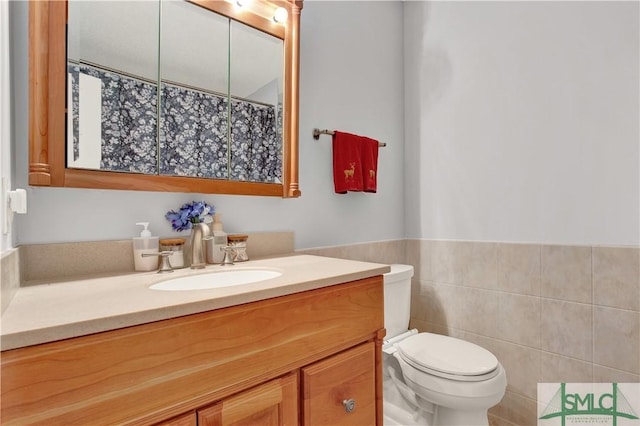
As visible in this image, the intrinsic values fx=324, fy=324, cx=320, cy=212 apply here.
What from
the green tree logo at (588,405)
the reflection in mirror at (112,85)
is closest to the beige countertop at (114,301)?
the reflection in mirror at (112,85)

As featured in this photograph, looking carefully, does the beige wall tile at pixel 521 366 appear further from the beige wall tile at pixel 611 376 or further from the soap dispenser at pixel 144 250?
the soap dispenser at pixel 144 250

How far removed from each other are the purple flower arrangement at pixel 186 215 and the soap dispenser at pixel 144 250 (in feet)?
0.32

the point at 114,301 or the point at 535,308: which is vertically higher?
the point at 114,301

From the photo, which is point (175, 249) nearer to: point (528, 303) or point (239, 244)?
point (239, 244)

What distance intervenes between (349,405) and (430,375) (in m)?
0.51

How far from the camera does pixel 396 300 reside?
1.61 metres

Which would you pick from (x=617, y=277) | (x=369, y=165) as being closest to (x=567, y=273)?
(x=617, y=277)

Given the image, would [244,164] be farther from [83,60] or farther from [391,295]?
[391,295]

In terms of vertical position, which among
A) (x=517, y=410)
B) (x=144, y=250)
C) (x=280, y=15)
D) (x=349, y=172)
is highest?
(x=280, y=15)

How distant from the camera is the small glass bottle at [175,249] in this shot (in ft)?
3.51

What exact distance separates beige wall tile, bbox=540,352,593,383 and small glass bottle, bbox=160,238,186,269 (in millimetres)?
1708

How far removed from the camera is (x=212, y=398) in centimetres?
69

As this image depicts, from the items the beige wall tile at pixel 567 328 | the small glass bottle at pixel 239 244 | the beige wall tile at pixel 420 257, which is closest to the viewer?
the small glass bottle at pixel 239 244

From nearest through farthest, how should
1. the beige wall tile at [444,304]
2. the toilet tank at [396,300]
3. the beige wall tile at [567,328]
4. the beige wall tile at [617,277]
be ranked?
1. the beige wall tile at [617,277]
2. the beige wall tile at [567,328]
3. the toilet tank at [396,300]
4. the beige wall tile at [444,304]
